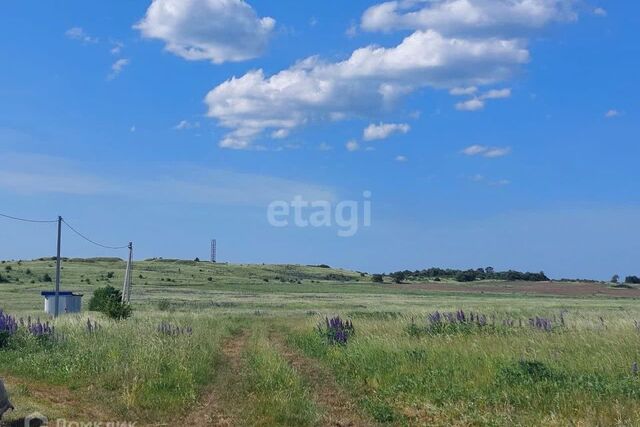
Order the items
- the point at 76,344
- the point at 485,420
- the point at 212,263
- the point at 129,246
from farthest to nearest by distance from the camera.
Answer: the point at 212,263
the point at 129,246
the point at 76,344
the point at 485,420

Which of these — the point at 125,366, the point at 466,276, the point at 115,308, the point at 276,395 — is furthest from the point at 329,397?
the point at 466,276

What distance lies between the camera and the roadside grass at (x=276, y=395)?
29.4 ft

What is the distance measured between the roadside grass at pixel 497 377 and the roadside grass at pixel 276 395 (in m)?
0.95

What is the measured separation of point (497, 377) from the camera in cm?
1066

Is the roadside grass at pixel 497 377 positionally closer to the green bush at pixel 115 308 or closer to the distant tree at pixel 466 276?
the green bush at pixel 115 308

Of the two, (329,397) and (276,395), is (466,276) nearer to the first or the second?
(329,397)

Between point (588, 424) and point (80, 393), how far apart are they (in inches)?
309

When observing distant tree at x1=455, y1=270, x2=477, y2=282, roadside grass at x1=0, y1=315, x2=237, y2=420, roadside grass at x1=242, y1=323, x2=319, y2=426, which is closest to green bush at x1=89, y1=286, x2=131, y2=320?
roadside grass at x1=0, y1=315, x2=237, y2=420

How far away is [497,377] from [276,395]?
353cm

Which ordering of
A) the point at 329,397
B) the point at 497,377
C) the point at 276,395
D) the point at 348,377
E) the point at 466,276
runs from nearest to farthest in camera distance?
1. the point at 276,395
2. the point at 497,377
3. the point at 329,397
4. the point at 348,377
5. the point at 466,276

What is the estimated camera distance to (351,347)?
15836 millimetres

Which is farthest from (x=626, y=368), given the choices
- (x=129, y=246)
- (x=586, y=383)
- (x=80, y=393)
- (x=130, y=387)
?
(x=129, y=246)

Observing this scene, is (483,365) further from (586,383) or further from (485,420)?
(485,420)

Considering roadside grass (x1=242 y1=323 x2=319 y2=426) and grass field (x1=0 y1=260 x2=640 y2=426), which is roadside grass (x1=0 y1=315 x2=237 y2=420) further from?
roadside grass (x1=242 y1=323 x2=319 y2=426)
